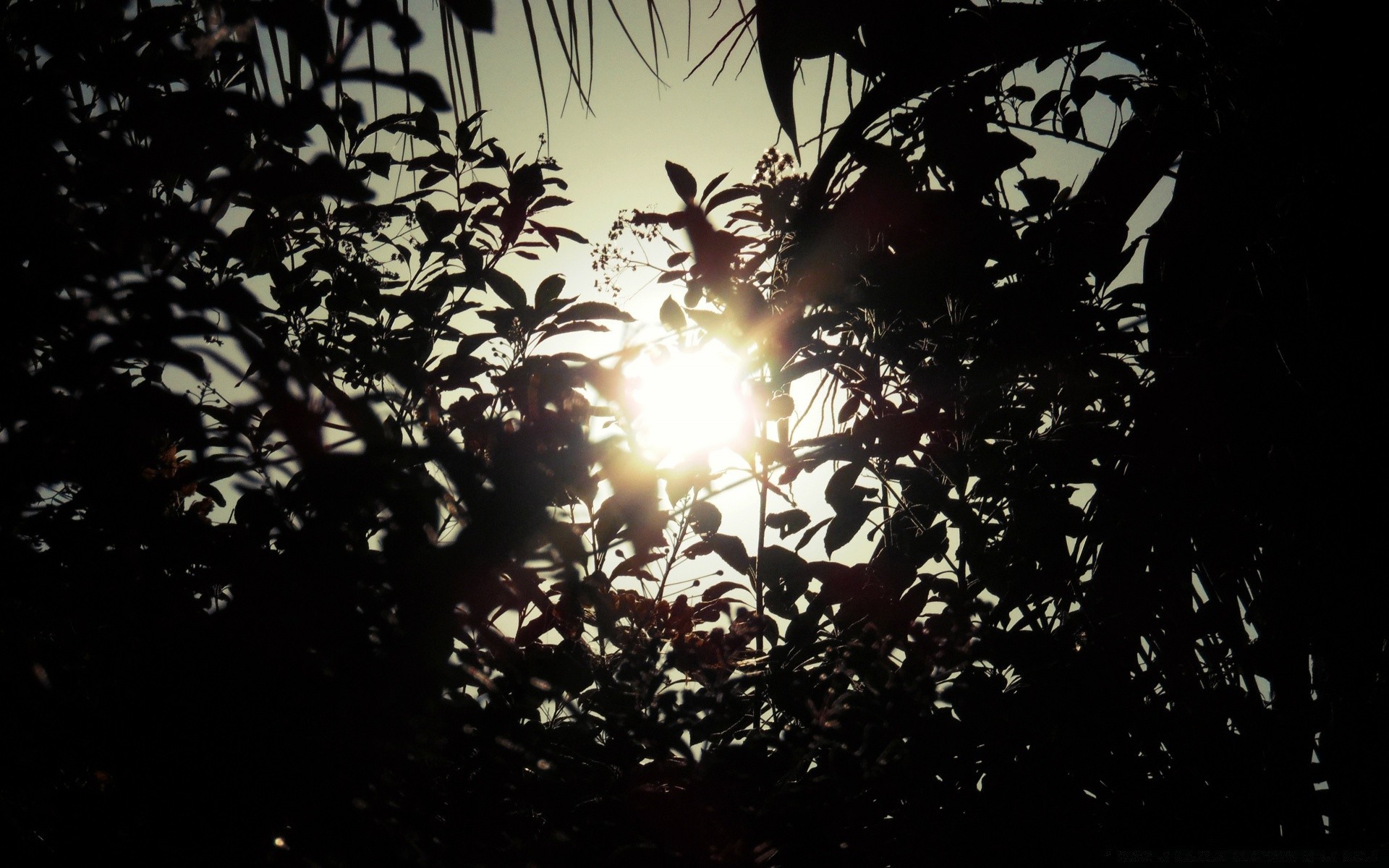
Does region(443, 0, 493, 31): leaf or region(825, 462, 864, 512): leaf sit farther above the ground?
region(443, 0, 493, 31): leaf

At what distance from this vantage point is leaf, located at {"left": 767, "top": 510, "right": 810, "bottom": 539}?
1360mm

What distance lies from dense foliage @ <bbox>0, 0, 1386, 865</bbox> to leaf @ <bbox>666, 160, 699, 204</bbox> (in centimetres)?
3

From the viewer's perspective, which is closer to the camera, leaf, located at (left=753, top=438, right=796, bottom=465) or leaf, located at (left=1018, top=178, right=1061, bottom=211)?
leaf, located at (left=753, top=438, right=796, bottom=465)

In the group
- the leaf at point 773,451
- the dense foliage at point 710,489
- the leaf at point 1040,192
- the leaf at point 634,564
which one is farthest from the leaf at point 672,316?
the leaf at point 1040,192

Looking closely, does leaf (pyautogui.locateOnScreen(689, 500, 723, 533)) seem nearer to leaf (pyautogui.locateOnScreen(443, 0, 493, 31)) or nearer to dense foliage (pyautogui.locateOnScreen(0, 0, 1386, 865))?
dense foliage (pyautogui.locateOnScreen(0, 0, 1386, 865))

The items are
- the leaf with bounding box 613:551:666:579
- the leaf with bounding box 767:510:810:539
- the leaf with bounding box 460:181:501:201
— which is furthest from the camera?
the leaf with bounding box 460:181:501:201

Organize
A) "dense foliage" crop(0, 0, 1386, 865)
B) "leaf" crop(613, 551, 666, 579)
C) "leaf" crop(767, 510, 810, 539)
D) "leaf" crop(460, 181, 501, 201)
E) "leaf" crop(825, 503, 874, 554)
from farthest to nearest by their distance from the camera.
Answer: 1. "leaf" crop(460, 181, 501, 201)
2. "leaf" crop(767, 510, 810, 539)
3. "leaf" crop(825, 503, 874, 554)
4. "leaf" crop(613, 551, 666, 579)
5. "dense foliage" crop(0, 0, 1386, 865)

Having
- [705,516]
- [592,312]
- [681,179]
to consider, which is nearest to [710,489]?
[705,516]

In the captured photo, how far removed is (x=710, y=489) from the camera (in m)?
1.23

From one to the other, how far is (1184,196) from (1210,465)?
0.47 metres

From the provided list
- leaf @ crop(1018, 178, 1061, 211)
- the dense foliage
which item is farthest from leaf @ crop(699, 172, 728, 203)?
leaf @ crop(1018, 178, 1061, 211)

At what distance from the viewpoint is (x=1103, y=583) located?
1.22m

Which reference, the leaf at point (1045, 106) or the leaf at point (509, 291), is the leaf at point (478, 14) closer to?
the leaf at point (509, 291)

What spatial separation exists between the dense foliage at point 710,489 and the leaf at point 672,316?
1 centimetres
